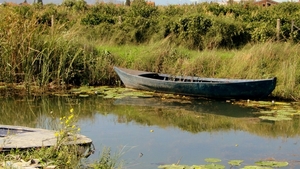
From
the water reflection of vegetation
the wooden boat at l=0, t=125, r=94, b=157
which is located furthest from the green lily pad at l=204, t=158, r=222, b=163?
the water reflection of vegetation

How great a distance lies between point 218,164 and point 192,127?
265 cm

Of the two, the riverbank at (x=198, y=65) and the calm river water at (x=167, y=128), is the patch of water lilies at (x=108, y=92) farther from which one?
the riverbank at (x=198, y=65)

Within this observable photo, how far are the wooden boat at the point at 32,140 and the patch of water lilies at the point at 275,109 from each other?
12.9 feet

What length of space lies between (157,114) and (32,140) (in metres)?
4.12

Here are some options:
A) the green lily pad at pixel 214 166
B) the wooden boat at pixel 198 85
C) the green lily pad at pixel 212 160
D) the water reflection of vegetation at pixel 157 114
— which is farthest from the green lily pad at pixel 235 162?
the wooden boat at pixel 198 85

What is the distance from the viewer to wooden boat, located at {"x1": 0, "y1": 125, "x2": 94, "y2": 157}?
600 centimetres

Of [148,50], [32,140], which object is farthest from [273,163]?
[148,50]

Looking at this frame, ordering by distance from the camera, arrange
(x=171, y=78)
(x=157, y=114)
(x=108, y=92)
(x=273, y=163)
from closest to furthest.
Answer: (x=273, y=163), (x=157, y=114), (x=108, y=92), (x=171, y=78)

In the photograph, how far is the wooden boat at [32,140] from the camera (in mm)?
5996

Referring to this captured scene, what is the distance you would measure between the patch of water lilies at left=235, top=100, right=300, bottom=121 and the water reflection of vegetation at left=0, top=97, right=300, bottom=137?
5.0 inches

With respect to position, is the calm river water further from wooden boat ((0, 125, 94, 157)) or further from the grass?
the grass

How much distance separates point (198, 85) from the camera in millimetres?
11125

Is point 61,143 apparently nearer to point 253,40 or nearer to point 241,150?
point 241,150

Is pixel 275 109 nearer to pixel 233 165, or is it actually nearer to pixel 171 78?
pixel 171 78
